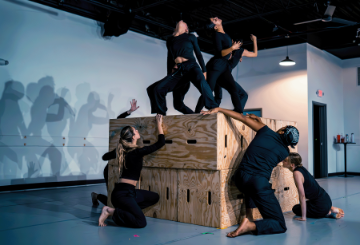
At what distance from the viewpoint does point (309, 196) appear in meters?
4.31

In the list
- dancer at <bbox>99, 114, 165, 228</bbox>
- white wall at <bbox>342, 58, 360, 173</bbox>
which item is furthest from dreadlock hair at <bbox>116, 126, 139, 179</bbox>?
white wall at <bbox>342, 58, 360, 173</bbox>

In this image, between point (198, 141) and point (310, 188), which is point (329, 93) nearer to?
point (310, 188)

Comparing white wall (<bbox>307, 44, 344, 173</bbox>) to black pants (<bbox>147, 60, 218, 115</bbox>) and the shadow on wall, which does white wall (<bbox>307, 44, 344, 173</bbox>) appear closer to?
the shadow on wall

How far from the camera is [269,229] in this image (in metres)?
3.58

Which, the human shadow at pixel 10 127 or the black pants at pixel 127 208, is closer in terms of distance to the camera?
the black pants at pixel 127 208

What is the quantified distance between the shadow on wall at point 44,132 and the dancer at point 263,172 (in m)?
4.69

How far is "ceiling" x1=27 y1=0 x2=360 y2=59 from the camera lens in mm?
8031

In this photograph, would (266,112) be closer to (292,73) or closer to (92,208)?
(292,73)

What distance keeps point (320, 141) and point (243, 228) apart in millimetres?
8911

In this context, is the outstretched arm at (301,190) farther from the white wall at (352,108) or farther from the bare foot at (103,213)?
the white wall at (352,108)

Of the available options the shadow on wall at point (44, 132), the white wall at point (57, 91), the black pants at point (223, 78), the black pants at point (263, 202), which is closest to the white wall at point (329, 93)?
the white wall at point (57, 91)

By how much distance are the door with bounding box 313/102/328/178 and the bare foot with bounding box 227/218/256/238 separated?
8611 millimetres

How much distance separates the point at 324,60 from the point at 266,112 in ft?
8.83

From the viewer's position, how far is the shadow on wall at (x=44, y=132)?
687 centimetres
